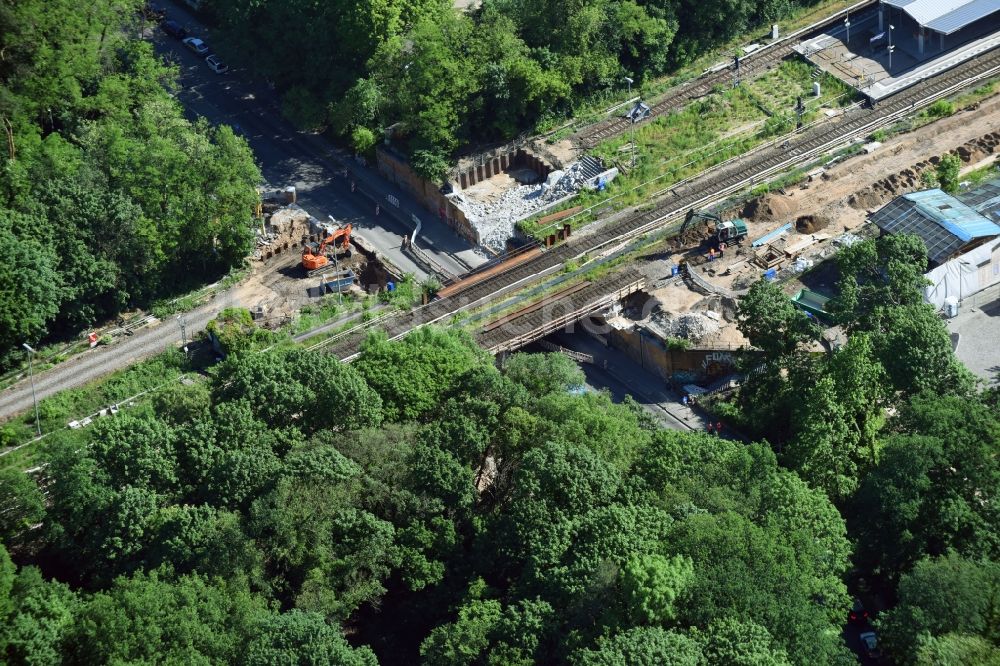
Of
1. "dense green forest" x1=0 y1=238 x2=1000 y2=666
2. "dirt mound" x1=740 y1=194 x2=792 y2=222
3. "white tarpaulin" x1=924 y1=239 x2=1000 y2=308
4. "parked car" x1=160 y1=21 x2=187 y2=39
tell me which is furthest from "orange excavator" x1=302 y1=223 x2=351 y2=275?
"white tarpaulin" x1=924 y1=239 x2=1000 y2=308

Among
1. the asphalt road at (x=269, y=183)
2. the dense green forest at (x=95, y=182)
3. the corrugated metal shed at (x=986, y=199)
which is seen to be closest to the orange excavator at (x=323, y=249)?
the asphalt road at (x=269, y=183)

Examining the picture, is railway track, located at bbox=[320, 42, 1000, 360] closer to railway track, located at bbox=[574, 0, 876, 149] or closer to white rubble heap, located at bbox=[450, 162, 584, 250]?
white rubble heap, located at bbox=[450, 162, 584, 250]

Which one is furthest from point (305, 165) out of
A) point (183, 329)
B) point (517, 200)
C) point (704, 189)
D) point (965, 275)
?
point (965, 275)

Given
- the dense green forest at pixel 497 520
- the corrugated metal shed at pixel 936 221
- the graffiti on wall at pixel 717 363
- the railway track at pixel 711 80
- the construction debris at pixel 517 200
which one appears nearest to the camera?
the dense green forest at pixel 497 520

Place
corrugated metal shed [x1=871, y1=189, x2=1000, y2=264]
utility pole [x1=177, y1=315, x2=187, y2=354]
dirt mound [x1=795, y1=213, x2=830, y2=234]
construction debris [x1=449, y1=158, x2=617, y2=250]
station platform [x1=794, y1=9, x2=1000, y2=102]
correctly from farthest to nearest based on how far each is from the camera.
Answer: station platform [x1=794, y1=9, x2=1000, y2=102]
construction debris [x1=449, y1=158, x2=617, y2=250]
dirt mound [x1=795, y1=213, x2=830, y2=234]
corrugated metal shed [x1=871, y1=189, x2=1000, y2=264]
utility pole [x1=177, y1=315, x2=187, y2=354]

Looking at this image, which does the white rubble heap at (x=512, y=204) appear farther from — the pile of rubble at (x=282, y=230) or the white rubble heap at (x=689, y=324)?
the white rubble heap at (x=689, y=324)
